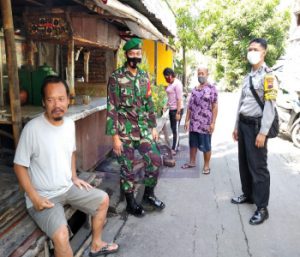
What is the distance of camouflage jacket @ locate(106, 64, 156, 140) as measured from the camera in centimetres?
380

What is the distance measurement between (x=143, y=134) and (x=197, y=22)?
14.5 metres

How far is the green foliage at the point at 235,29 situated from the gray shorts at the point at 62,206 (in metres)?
14.7

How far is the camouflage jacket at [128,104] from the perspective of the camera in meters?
3.80

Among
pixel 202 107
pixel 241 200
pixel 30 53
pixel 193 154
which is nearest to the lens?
pixel 30 53

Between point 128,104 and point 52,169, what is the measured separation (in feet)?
4.59

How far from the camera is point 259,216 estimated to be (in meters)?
3.90

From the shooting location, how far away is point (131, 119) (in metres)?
3.90

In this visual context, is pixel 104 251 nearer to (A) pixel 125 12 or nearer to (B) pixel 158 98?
(A) pixel 125 12

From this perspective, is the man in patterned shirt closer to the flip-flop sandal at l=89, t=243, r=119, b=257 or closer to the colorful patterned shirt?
the colorful patterned shirt

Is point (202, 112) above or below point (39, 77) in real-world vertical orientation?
below

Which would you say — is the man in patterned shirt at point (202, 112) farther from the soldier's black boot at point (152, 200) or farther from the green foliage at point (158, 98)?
the green foliage at point (158, 98)

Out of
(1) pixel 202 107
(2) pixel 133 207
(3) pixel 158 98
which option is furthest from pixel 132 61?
(3) pixel 158 98

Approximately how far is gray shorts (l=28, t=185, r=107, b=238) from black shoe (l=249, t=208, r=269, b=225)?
1.89 meters

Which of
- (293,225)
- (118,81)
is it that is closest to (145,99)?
(118,81)
